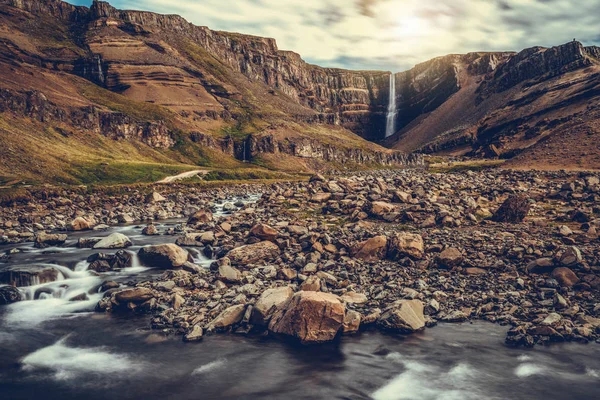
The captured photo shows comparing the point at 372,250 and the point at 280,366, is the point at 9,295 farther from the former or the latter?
the point at 372,250

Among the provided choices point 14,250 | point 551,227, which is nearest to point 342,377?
point 551,227

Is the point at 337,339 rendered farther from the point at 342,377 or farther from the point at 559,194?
the point at 559,194

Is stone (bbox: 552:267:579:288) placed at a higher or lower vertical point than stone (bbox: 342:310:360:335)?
higher

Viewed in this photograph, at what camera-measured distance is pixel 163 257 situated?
115 ft

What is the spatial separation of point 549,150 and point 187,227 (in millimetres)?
91674

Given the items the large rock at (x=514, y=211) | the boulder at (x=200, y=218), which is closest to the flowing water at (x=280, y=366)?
the large rock at (x=514, y=211)

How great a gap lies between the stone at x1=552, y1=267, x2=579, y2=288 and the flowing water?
6619 mm

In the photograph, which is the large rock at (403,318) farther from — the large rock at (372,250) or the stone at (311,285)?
the large rock at (372,250)

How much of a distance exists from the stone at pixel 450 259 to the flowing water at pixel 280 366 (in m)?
7.63

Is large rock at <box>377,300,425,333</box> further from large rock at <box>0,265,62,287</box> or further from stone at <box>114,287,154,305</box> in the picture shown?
large rock at <box>0,265,62,287</box>

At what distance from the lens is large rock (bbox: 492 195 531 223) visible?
44.2 meters

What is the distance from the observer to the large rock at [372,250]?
111ft

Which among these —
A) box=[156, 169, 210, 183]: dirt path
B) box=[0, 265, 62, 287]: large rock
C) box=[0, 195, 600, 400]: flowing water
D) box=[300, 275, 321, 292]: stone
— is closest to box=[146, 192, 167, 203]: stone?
box=[156, 169, 210, 183]: dirt path

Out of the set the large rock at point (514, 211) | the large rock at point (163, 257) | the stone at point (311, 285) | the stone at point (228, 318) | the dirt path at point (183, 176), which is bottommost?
the stone at point (228, 318)
